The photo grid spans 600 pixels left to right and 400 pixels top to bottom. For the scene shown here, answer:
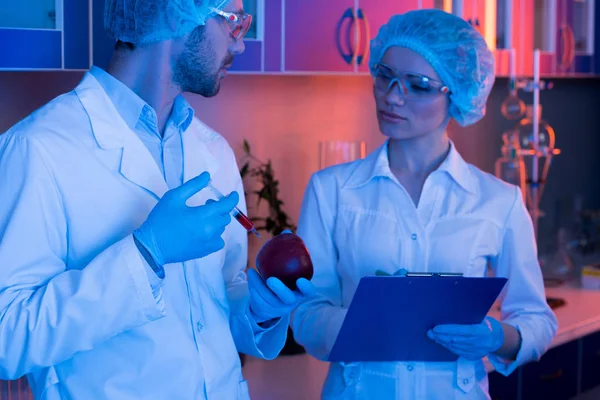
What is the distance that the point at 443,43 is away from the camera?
6.53ft

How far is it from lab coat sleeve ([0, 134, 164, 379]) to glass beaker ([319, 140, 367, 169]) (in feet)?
5.89

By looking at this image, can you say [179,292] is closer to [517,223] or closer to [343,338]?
[343,338]

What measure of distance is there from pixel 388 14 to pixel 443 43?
68cm

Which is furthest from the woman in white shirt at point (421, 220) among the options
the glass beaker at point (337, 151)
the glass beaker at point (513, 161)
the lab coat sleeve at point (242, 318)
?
the glass beaker at point (513, 161)

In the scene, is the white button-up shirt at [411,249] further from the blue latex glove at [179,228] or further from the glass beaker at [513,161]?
the glass beaker at [513,161]

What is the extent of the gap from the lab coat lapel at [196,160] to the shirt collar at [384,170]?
48cm

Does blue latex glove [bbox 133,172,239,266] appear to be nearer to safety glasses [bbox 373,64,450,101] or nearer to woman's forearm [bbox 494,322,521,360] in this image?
safety glasses [bbox 373,64,450,101]

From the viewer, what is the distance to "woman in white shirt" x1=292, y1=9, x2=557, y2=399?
192 centimetres

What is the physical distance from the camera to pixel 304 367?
8.25ft

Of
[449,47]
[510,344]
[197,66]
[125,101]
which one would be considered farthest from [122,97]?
[510,344]

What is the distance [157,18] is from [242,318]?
584 mm

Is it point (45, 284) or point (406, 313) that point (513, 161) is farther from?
Result: point (45, 284)

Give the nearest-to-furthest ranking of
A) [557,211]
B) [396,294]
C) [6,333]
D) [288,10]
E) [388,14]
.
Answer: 1. [6,333]
2. [396,294]
3. [288,10]
4. [388,14]
5. [557,211]

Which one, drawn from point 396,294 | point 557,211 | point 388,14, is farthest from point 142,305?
point 557,211
